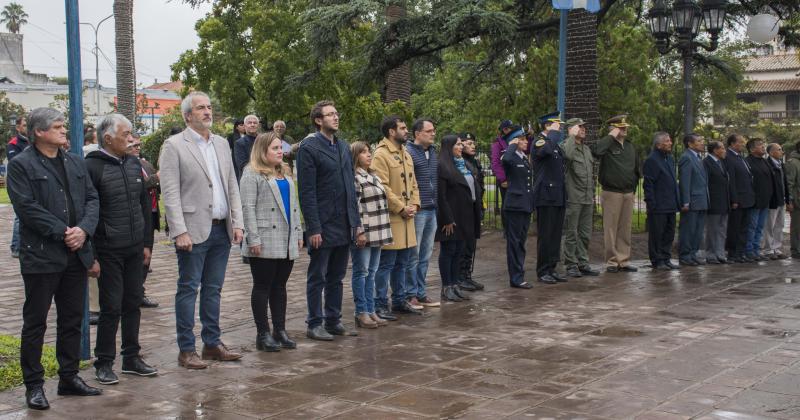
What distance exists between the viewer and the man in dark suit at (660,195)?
44.3ft

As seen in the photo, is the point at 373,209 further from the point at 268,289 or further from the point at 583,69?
the point at 583,69

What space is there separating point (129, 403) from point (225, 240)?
67.9 inches

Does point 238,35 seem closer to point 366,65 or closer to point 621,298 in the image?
point 366,65

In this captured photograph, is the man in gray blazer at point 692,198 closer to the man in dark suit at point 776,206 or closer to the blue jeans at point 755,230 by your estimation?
the blue jeans at point 755,230

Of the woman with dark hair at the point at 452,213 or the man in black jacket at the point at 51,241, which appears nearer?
the man in black jacket at the point at 51,241

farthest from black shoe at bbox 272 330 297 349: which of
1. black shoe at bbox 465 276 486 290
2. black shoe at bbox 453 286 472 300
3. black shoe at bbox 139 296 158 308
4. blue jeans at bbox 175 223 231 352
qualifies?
black shoe at bbox 465 276 486 290

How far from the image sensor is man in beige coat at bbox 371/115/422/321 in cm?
944

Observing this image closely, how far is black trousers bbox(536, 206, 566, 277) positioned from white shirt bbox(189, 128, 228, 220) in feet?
19.0

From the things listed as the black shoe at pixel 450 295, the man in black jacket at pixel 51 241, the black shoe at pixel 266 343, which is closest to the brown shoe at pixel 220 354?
the black shoe at pixel 266 343

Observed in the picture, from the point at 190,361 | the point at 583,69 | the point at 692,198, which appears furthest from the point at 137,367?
the point at 583,69

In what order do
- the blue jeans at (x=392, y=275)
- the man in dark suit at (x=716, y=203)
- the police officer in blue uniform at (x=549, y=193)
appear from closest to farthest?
the blue jeans at (x=392, y=275), the police officer in blue uniform at (x=549, y=193), the man in dark suit at (x=716, y=203)

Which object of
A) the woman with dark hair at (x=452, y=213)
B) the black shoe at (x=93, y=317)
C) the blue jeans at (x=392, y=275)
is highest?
the woman with dark hair at (x=452, y=213)

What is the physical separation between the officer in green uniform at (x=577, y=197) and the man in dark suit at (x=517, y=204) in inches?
42.6

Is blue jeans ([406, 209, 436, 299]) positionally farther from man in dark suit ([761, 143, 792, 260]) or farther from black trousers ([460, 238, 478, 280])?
man in dark suit ([761, 143, 792, 260])
